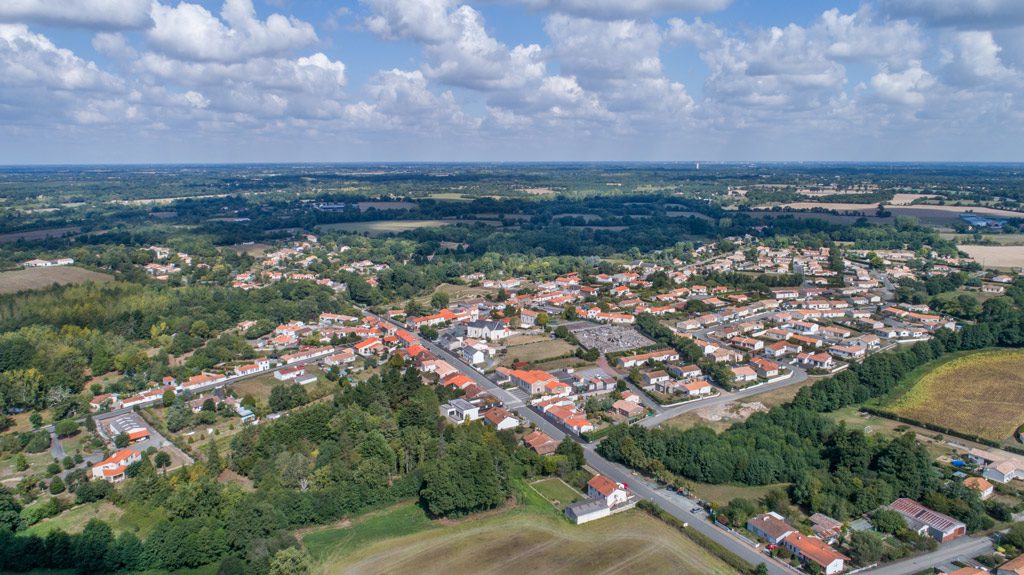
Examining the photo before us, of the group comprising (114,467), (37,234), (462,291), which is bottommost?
(114,467)

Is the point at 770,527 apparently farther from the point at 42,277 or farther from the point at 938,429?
the point at 42,277

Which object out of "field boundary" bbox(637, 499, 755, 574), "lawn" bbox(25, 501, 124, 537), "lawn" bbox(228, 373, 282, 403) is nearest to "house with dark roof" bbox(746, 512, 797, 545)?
"field boundary" bbox(637, 499, 755, 574)

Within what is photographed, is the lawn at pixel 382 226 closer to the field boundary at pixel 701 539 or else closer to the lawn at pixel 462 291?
the lawn at pixel 462 291

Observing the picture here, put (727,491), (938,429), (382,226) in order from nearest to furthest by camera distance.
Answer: (727,491) < (938,429) < (382,226)

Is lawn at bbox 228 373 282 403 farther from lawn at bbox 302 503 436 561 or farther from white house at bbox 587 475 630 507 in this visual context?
white house at bbox 587 475 630 507

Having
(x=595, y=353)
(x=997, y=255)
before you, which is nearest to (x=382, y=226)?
(x=595, y=353)

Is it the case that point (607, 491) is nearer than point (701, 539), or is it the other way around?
point (701, 539)

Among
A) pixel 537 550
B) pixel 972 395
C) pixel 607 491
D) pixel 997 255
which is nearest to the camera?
pixel 537 550
